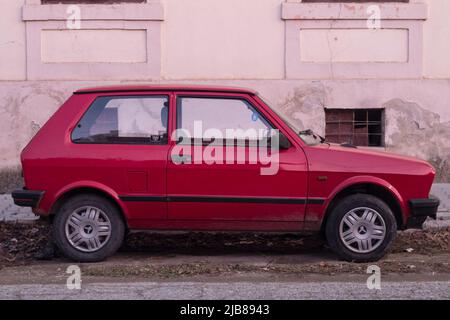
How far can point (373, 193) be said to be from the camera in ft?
23.0

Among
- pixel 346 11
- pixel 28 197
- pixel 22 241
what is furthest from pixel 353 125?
pixel 28 197

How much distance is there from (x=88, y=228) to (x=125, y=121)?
106cm

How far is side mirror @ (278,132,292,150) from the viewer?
270 inches

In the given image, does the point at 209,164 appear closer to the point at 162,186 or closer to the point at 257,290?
the point at 162,186

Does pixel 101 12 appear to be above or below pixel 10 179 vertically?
above

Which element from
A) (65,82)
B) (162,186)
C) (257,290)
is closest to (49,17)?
(65,82)

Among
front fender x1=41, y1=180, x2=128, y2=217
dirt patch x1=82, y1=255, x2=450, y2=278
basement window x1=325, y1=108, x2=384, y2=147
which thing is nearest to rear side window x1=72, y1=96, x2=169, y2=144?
front fender x1=41, y1=180, x2=128, y2=217

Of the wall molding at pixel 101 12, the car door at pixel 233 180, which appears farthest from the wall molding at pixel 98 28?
the car door at pixel 233 180

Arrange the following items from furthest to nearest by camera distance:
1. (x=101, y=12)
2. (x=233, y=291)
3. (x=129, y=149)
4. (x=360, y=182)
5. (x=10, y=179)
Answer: (x=10, y=179) < (x=101, y=12) < (x=129, y=149) < (x=360, y=182) < (x=233, y=291)

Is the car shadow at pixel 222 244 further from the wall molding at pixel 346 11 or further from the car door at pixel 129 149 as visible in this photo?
the wall molding at pixel 346 11

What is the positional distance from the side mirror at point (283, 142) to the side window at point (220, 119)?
0.12 m

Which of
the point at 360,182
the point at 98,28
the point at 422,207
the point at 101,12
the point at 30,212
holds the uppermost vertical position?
the point at 101,12

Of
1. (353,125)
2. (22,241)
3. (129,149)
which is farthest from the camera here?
(353,125)

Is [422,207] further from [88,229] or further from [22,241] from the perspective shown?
[22,241]
